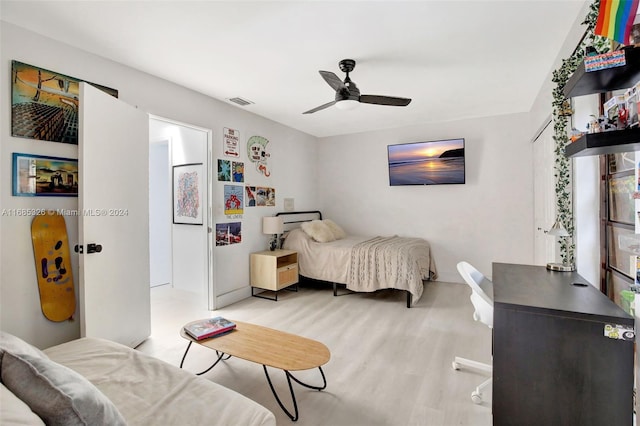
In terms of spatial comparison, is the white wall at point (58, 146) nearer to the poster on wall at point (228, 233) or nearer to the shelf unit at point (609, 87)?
the poster on wall at point (228, 233)

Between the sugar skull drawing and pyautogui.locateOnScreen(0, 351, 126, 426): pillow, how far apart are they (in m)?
3.60

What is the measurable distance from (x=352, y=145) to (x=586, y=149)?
4615mm

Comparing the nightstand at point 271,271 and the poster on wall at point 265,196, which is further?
the poster on wall at point 265,196

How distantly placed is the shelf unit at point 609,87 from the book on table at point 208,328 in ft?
7.44

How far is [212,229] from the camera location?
3.75 metres

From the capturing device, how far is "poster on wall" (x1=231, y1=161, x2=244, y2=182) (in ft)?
13.3

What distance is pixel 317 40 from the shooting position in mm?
2400

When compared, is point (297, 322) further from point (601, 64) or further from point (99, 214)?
point (601, 64)

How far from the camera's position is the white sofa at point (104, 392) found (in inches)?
32.8

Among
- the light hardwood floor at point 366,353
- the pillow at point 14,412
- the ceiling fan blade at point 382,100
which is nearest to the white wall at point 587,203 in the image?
the light hardwood floor at point 366,353

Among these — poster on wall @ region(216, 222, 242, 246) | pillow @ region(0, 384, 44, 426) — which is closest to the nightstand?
poster on wall @ region(216, 222, 242, 246)

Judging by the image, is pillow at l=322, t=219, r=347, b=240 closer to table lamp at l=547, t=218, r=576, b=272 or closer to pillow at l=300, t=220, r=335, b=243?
pillow at l=300, t=220, r=335, b=243

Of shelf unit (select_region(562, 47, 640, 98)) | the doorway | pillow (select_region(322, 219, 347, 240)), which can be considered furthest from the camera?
pillow (select_region(322, 219, 347, 240))

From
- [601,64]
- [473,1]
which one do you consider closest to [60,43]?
[473,1]
